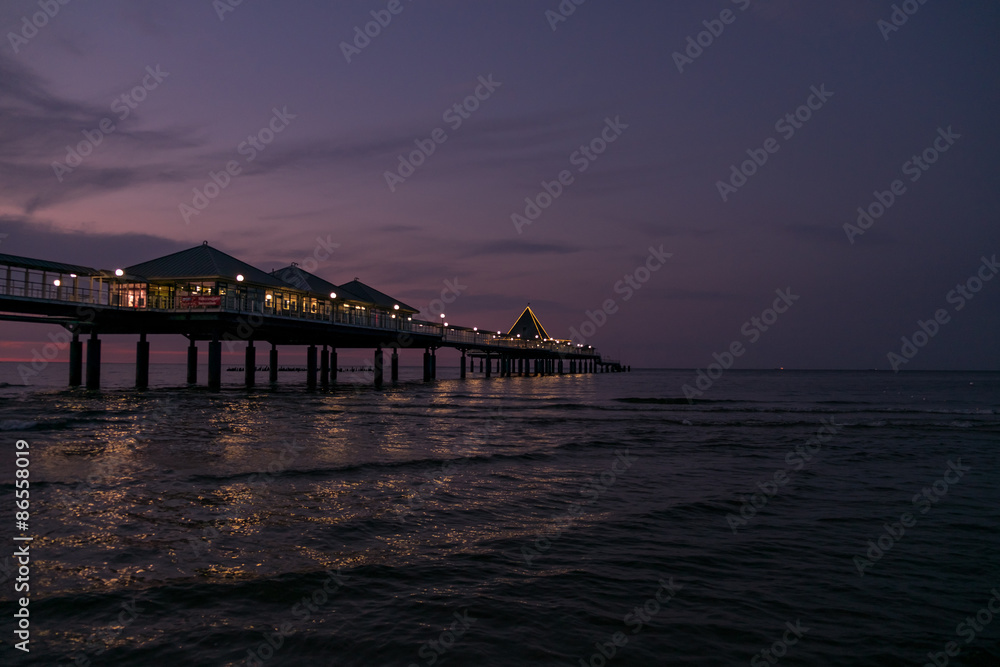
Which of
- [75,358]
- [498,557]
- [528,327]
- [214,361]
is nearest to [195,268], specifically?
[214,361]

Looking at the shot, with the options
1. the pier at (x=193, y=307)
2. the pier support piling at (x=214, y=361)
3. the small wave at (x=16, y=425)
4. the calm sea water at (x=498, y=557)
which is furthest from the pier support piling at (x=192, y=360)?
the calm sea water at (x=498, y=557)

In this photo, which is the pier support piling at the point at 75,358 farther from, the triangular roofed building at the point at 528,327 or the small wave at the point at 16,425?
the triangular roofed building at the point at 528,327

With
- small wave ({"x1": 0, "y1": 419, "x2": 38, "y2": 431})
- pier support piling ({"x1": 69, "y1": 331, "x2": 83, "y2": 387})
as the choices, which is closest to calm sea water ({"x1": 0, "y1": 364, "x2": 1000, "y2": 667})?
small wave ({"x1": 0, "y1": 419, "x2": 38, "y2": 431})

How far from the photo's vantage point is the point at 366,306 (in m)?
60.4

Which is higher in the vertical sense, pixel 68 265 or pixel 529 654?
pixel 68 265

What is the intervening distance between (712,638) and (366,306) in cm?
5719

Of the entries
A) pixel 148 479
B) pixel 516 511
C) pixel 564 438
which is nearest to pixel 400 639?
pixel 516 511

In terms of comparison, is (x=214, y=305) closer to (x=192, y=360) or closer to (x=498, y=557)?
(x=192, y=360)

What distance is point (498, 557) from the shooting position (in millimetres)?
7258

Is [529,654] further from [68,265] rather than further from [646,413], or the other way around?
[68,265]

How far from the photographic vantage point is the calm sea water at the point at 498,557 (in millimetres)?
5105

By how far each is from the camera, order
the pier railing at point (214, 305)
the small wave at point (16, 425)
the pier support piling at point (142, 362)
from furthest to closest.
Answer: the pier support piling at point (142, 362) < the pier railing at point (214, 305) < the small wave at point (16, 425)

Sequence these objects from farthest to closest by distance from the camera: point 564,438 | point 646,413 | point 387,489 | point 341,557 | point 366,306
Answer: point 366,306
point 646,413
point 564,438
point 387,489
point 341,557

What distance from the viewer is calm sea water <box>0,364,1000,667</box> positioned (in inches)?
201
